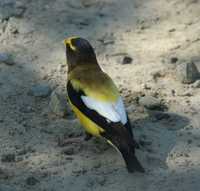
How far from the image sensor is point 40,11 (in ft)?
27.4

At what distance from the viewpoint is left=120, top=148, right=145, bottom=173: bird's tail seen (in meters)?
5.84

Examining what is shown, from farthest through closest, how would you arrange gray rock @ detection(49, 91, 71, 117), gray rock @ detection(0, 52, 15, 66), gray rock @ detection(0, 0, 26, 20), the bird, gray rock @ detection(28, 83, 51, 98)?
gray rock @ detection(0, 0, 26, 20) → gray rock @ detection(0, 52, 15, 66) → gray rock @ detection(28, 83, 51, 98) → gray rock @ detection(49, 91, 71, 117) → the bird

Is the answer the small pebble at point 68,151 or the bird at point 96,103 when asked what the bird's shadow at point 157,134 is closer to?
the bird at point 96,103

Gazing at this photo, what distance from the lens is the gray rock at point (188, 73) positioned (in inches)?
287

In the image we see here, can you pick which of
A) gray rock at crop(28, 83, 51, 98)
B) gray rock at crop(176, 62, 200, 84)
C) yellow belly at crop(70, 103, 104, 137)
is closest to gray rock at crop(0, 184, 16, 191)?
yellow belly at crop(70, 103, 104, 137)

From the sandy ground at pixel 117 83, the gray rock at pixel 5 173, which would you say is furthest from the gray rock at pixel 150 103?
the gray rock at pixel 5 173

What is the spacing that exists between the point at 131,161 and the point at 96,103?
64 cm

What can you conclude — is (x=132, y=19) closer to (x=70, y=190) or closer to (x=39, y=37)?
(x=39, y=37)

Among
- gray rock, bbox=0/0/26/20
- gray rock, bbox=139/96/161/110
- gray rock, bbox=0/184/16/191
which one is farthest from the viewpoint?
gray rock, bbox=0/0/26/20

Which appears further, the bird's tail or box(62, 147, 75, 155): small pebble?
box(62, 147, 75, 155): small pebble

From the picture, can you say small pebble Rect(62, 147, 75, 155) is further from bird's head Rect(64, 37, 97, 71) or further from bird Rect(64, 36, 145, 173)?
bird's head Rect(64, 37, 97, 71)

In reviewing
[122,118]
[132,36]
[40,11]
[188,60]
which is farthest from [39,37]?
[122,118]

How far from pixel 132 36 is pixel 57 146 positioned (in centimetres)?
224

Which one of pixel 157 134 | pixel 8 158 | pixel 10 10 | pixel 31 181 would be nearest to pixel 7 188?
pixel 31 181
